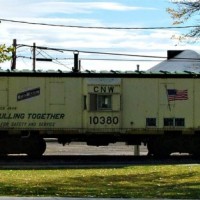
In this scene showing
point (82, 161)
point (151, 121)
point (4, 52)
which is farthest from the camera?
point (151, 121)

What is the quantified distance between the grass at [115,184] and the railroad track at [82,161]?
2221 millimetres

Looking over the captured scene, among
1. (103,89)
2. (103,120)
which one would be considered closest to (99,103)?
(103,89)

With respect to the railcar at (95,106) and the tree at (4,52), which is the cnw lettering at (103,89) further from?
the tree at (4,52)

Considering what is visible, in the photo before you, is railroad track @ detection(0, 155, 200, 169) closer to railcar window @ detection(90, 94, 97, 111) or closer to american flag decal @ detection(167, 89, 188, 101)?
railcar window @ detection(90, 94, 97, 111)

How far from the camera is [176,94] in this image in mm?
25984

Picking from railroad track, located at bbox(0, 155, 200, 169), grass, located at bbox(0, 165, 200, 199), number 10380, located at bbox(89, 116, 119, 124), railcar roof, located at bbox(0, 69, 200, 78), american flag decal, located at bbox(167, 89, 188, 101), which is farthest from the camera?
american flag decal, located at bbox(167, 89, 188, 101)

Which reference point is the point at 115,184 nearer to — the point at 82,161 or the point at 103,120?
the point at 82,161

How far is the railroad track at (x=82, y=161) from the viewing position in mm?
22875

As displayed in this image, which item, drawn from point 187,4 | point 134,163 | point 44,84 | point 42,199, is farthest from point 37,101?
point 42,199

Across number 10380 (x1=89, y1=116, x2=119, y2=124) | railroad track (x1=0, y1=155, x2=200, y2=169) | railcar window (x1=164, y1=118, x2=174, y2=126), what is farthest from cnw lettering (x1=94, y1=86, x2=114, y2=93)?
railroad track (x1=0, y1=155, x2=200, y2=169)

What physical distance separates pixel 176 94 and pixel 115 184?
11.6 m

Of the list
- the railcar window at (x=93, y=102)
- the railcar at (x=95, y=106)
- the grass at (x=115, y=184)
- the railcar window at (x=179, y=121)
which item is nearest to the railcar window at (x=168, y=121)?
the railcar at (x=95, y=106)

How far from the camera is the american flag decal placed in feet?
85.2

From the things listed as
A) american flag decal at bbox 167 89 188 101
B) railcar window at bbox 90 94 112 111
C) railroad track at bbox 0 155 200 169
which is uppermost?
american flag decal at bbox 167 89 188 101
